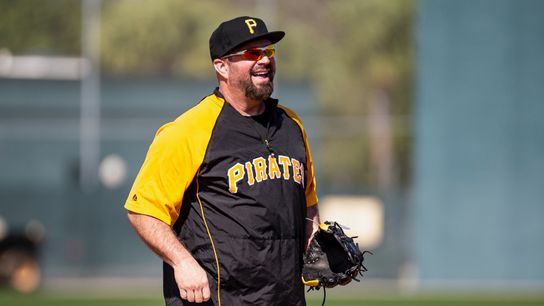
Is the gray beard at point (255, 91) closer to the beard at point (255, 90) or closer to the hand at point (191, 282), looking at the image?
the beard at point (255, 90)

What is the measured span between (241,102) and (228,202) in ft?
1.58

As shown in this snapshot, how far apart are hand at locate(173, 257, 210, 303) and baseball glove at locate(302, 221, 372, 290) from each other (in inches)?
22.0

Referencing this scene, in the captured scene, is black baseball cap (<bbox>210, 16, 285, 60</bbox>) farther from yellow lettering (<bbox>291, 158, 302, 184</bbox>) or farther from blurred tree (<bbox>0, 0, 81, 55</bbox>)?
blurred tree (<bbox>0, 0, 81, 55</bbox>)

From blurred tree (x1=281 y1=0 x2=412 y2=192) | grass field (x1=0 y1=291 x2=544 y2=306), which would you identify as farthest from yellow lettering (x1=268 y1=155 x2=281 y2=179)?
blurred tree (x1=281 y1=0 x2=412 y2=192)

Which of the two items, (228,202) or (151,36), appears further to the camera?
(151,36)

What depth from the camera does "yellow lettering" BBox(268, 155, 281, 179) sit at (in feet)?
15.3

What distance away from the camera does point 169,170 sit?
178 inches

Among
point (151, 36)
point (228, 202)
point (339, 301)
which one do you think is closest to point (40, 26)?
point (151, 36)

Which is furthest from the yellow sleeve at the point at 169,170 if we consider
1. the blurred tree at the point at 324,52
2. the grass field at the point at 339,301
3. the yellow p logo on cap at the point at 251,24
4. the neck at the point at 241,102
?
the blurred tree at the point at 324,52

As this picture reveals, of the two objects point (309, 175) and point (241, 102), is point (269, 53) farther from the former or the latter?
point (309, 175)

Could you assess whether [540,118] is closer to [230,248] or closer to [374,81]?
[230,248]

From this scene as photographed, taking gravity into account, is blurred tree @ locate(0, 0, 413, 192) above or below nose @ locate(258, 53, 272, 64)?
above

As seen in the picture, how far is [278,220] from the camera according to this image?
4625 millimetres

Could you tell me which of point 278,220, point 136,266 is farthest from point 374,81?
point 278,220
